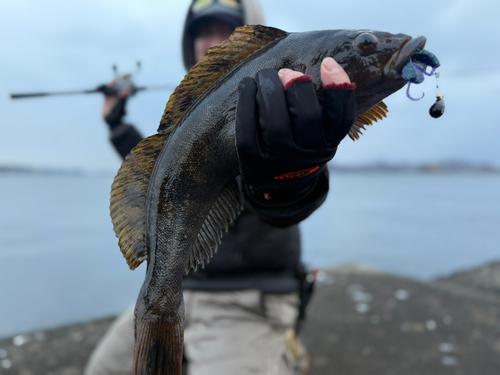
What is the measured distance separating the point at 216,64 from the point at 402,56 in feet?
2.52

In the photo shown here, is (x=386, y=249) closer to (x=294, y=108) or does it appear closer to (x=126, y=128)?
(x=126, y=128)

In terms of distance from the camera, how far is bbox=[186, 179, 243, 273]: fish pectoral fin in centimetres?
155

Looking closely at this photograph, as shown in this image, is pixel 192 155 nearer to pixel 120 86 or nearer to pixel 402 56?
pixel 402 56

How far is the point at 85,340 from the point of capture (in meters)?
4.31

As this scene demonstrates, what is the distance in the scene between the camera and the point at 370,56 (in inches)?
55.5

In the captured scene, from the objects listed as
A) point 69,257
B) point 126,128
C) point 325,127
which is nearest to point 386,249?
point 69,257

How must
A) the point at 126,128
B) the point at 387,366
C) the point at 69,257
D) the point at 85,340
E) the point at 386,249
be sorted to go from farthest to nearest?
the point at 386,249
the point at 69,257
the point at 85,340
the point at 387,366
the point at 126,128

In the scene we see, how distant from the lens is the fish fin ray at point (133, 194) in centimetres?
150

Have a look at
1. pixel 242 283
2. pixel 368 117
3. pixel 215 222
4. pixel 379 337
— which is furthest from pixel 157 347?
pixel 379 337

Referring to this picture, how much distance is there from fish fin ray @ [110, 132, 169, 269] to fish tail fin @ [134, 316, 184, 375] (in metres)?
0.33

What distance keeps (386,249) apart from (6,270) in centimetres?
1095

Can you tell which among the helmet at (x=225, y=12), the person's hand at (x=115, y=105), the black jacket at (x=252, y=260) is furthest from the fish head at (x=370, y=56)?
the person's hand at (x=115, y=105)

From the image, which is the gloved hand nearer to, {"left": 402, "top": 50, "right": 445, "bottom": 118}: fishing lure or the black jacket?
{"left": 402, "top": 50, "right": 445, "bottom": 118}: fishing lure

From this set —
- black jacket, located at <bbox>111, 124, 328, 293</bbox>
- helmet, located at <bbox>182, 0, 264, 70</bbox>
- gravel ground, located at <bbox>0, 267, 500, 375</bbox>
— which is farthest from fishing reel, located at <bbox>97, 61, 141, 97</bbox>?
gravel ground, located at <bbox>0, 267, 500, 375</bbox>
